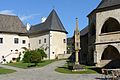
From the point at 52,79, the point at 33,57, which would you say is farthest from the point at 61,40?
the point at 52,79

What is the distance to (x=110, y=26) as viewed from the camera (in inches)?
1642

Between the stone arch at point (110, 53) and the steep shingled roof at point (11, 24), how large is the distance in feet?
94.5

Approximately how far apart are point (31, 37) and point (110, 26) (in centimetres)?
2881

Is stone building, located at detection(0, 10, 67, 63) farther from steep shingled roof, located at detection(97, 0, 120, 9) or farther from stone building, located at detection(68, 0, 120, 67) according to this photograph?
steep shingled roof, located at detection(97, 0, 120, 9)

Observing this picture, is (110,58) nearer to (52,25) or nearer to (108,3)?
(108,3)

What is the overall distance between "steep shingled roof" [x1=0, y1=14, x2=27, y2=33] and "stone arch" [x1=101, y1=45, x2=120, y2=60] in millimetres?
28795

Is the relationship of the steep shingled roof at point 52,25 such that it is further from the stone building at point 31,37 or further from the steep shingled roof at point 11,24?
the steep shingled roof at point 11,24

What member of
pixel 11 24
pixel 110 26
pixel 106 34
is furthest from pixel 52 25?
pixel 106 34

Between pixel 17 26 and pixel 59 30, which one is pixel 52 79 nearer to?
pixel 59 30

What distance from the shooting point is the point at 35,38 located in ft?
214

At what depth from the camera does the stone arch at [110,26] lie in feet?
132

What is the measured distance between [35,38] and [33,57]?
2389cm

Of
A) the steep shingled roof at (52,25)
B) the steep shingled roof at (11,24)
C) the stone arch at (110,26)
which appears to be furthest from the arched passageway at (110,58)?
the steep shingled roof at (11,24)

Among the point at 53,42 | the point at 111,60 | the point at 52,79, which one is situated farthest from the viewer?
the point at 53,42
